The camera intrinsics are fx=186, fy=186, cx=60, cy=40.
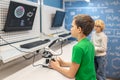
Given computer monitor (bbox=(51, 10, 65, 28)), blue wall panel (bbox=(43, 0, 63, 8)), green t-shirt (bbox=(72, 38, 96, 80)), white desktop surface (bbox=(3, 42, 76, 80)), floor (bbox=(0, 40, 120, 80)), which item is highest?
blue wall panel (bbox=(43, 0, 63, 8))

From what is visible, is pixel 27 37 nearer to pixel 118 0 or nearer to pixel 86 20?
pixel 86 20

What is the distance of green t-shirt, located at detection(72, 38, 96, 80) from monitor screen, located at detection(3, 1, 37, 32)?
809mm


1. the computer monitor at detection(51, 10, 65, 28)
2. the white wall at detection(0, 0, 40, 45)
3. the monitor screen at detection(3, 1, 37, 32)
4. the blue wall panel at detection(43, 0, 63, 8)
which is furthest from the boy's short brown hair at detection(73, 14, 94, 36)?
the blue wall panel at detection(43, 0, 63, 8)

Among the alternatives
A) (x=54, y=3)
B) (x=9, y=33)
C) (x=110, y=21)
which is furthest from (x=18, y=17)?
(x=110, y=21)

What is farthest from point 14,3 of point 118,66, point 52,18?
point 118,66

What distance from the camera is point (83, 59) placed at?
1604 millimetres

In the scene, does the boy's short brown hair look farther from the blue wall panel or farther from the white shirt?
the blue wall panel

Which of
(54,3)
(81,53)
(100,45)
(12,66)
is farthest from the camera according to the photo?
(54,3)

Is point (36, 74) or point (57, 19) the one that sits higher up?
point (57, 19)

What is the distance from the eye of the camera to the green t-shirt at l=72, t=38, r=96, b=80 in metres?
1.55

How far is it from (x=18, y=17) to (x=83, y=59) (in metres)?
0.93

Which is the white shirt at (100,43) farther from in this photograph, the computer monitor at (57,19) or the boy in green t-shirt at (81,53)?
the boy in green t-shirt at (81,53)

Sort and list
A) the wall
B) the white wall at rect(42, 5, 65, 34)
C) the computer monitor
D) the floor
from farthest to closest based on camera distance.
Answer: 1. the wall
2. the computer monitor
3. the white wall at rect(42, 5, 65, 34)
4. the floor

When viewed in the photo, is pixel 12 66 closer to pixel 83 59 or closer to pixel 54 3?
pixel 83 59
